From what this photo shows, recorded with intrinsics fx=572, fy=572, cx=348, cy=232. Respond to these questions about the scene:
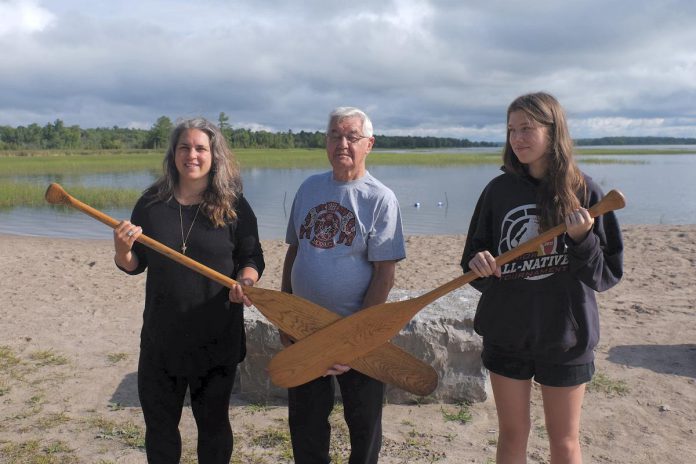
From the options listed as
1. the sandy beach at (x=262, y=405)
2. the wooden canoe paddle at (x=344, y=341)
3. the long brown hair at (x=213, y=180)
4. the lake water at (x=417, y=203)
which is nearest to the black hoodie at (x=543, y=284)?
the wooden canoe paddle at (x=344, y=341)

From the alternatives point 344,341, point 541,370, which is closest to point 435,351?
point 344,341

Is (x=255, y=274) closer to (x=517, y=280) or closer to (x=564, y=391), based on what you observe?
(x=517, y=280)

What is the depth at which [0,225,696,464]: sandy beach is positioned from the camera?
11.9 ft

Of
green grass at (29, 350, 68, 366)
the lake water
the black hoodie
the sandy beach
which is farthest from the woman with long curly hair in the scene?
the lake water

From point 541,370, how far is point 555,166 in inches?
34.2

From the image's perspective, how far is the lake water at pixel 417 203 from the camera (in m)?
17.3

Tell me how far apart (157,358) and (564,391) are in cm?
185

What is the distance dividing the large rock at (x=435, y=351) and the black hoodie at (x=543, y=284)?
1.61 meters

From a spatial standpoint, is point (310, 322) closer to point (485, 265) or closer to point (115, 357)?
point (485, 265)

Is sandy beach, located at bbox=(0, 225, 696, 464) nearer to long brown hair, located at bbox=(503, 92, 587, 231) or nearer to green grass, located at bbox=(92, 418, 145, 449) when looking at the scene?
green grass, located at bbox=(92, 418, 145, 449)

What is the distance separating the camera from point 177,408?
2.79m

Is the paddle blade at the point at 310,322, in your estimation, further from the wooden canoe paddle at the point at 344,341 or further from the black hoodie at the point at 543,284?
the black hoodie at the point at 543,284

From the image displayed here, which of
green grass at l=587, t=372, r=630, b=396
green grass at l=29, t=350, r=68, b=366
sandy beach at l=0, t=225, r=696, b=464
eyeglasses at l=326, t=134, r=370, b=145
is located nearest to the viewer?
eyeglasses at l=326, t=134, r=370, b=145

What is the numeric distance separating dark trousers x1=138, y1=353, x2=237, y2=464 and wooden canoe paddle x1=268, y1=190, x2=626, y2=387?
29 cm
